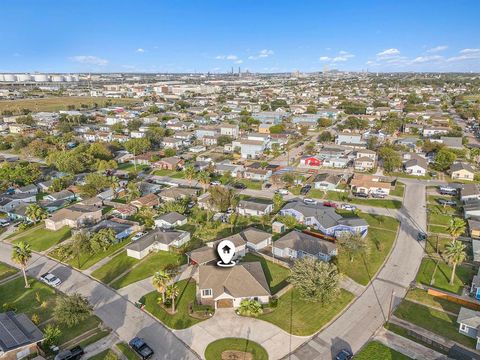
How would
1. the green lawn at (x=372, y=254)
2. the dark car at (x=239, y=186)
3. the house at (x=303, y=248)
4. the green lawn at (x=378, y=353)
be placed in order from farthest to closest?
the dark car at (x=239, y=186), the house at (x=303, y=248), the green lawn at (x=372, y=254), the green lawn at (x=378, y=353)

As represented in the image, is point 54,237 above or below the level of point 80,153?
below

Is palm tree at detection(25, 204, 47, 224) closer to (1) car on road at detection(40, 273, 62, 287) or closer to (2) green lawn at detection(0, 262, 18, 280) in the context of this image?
(2) green lawn at detection(0, 262, 18, 280)

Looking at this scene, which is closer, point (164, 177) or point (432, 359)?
point (432, 359)

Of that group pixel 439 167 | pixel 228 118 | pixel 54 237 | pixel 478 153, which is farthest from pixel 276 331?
pixel 228 118

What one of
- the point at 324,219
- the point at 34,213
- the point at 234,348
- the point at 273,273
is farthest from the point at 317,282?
the point at 34,213

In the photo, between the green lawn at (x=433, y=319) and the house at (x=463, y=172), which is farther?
the house at (x=463, y=172)

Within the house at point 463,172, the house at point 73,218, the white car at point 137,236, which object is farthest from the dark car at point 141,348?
the house at point 463,172

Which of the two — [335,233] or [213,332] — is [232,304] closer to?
[213,332]

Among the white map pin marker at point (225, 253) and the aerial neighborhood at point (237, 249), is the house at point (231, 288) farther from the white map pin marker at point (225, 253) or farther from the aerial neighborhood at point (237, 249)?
the white map pin marker at point (225, 253)
